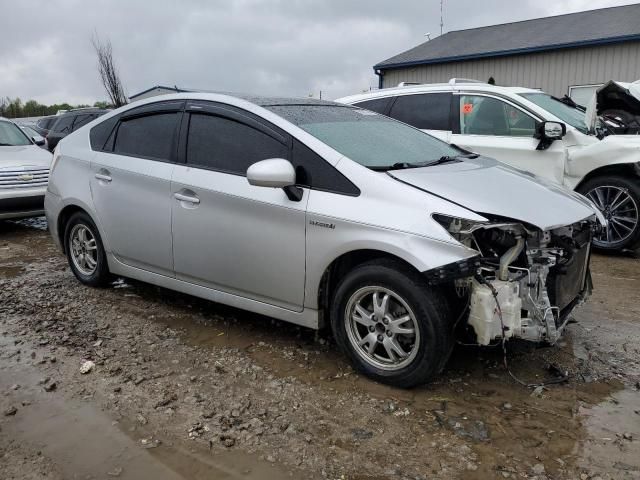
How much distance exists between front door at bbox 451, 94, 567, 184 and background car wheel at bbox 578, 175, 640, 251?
401 mm

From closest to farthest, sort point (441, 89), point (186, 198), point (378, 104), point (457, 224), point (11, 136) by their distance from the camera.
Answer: point (457, 224) → point (186, 198) → point (441, 89) → point (378, 104) → point (11, 136)

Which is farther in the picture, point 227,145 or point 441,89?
point 441,89

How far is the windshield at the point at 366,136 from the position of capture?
12.1 feet

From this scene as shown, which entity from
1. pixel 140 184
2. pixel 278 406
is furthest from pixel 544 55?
pixel 278 406

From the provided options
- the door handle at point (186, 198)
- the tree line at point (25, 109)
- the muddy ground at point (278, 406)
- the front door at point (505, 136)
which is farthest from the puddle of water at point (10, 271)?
the tree line at point (25, 109)

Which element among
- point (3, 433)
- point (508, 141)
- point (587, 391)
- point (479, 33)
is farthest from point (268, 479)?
point (479, 33)

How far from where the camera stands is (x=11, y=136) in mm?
9391

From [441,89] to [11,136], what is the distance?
6974 mm

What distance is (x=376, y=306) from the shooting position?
3312 millimetres

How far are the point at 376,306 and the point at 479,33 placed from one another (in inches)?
739

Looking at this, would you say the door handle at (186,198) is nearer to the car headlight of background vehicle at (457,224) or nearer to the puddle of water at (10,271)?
the car headlight of background vehicle at (457,224)

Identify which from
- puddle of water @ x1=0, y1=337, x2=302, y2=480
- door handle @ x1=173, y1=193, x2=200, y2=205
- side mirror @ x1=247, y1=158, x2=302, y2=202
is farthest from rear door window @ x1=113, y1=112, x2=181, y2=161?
puddle of water @ x1=0, y1=337, x2=302, y2=480

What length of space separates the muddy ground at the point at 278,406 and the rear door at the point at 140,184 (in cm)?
59

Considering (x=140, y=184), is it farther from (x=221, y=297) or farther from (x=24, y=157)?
(x=24, y=157)
